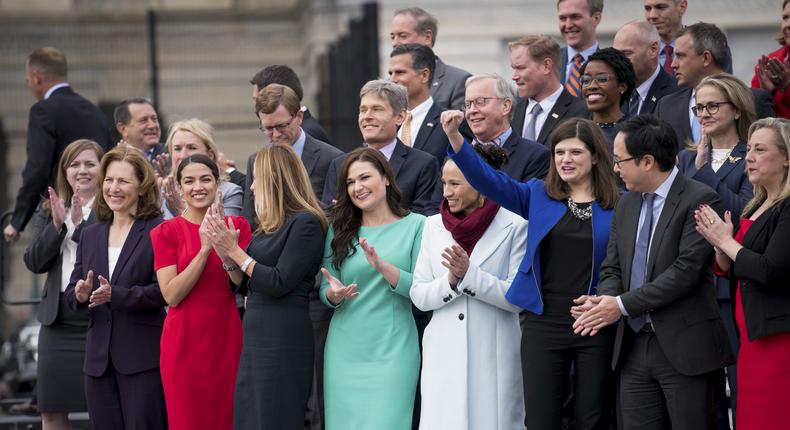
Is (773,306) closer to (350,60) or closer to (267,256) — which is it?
(267,256)

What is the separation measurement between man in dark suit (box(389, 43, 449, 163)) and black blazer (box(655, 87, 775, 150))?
140 centimetres

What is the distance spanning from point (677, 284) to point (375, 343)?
1690mm

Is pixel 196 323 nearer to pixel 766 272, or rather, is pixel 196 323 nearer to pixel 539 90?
pixel 539 90

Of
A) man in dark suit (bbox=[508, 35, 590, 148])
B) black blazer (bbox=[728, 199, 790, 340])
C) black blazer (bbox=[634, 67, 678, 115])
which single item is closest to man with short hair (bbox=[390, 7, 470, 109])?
man in dark suit (bbox=[508, 35, 590, 148])

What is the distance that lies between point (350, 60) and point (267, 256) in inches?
396

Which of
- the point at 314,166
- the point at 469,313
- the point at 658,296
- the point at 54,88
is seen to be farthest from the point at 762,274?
the point at 54,88

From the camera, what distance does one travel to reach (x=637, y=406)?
723 centimetres

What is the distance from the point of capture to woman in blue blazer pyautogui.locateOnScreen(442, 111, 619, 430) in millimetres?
7406

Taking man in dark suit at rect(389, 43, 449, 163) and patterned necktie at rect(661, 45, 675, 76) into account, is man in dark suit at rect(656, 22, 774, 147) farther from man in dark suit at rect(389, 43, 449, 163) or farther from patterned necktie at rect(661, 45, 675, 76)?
man in dark suit at rect(389, 43, 449, 163)

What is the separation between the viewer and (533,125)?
9297 millimetres

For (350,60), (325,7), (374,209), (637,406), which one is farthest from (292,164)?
(325,7)

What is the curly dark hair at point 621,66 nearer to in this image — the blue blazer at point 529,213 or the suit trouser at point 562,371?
the blue blazer at point 529,213

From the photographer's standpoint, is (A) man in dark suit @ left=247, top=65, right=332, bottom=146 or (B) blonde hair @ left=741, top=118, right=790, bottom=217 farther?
(A) man in dark suit @ left=247, top=65, right=332, bottom=146

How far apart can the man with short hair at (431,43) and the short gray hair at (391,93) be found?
55.3 inches
